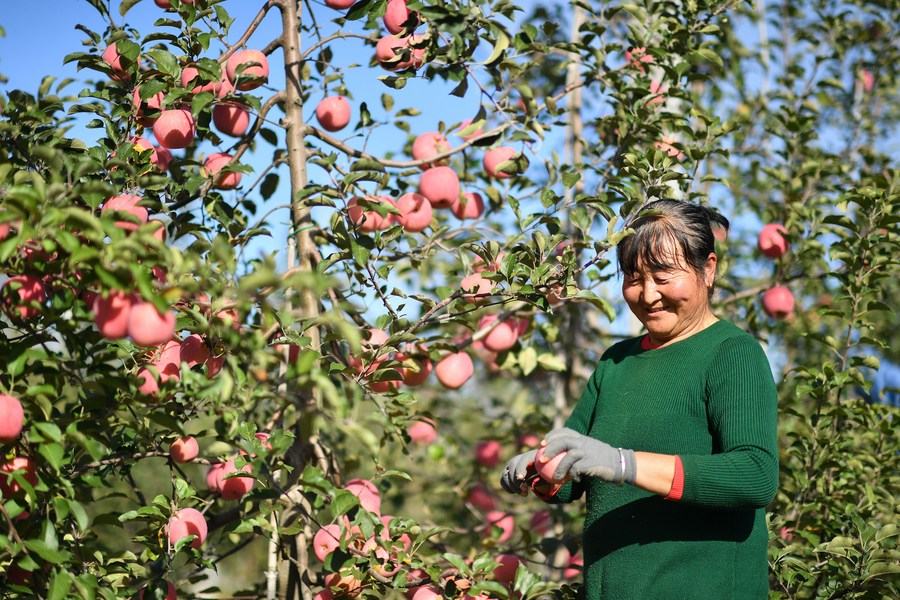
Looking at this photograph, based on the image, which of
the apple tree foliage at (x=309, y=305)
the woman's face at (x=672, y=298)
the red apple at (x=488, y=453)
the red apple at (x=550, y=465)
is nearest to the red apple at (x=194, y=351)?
the apple tree foliage at (x=309, y=305)

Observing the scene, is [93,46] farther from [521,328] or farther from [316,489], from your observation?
[521,328]

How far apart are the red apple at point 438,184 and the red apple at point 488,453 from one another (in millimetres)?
1365

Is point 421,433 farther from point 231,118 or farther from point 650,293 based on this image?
point 650,293

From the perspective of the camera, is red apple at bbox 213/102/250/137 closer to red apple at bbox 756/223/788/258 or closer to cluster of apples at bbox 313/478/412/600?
cluster of apples at bbox 313/478/412/600

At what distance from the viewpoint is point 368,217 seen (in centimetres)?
213

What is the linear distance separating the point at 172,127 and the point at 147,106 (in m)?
0.08

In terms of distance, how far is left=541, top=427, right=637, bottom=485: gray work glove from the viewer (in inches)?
51.0

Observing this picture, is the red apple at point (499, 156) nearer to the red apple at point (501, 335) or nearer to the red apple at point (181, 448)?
the red apple at point (501, 335)

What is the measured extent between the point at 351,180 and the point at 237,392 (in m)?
0.75

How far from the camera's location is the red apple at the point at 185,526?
172cm

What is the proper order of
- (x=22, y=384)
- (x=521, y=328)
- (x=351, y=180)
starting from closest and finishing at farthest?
(x=22, y=384) → (x=351, y=180) → (x=521, y=328)

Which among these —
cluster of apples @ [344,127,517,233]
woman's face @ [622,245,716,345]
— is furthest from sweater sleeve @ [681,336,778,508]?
cluster of apples @ [344,127,517,233]

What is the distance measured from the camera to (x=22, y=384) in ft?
4.68

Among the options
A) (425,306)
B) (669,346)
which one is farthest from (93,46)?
(669,346)
